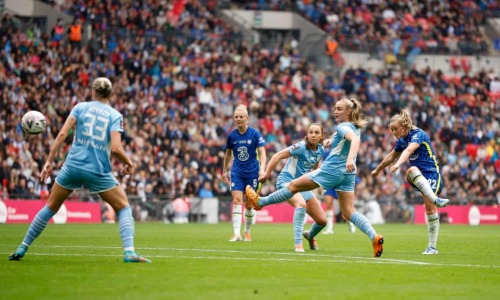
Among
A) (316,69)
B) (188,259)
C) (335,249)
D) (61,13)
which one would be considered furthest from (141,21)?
(188,259)

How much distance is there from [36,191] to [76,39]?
8694 millimetres

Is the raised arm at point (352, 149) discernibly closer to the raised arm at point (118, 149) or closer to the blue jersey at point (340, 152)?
the blue jersey at point (340, 152)

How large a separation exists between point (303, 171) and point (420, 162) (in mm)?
2157

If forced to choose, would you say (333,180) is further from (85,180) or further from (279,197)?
(85,180)

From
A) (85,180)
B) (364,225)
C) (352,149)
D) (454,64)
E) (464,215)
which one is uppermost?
(454,64)

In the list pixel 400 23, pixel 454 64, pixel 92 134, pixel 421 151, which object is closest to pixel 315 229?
pixel 421 151

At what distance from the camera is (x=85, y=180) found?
13.2 meters

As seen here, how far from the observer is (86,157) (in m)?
13.1

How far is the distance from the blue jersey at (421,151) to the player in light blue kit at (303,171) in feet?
4.80

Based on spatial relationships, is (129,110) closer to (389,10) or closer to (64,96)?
(64,96)

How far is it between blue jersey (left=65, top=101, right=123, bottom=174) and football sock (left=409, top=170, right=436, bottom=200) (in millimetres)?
6149

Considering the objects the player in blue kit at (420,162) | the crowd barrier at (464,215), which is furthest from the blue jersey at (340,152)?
the crowd barrier at (464,215)

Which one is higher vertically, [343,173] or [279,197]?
[343,173]

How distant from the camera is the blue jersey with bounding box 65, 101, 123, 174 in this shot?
43.0 ft
